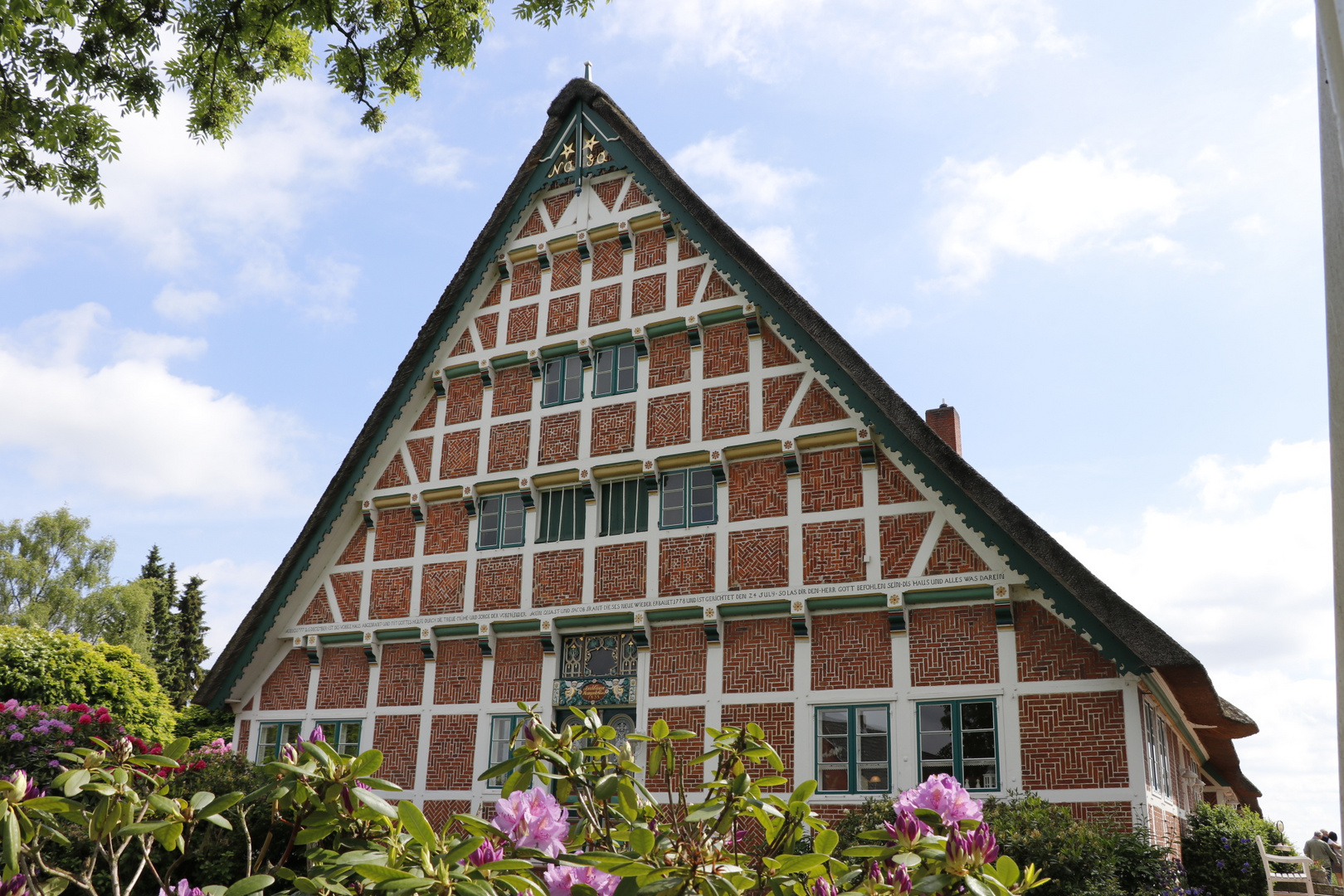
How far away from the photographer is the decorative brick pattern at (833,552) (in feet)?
44.4

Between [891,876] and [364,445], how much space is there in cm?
1647

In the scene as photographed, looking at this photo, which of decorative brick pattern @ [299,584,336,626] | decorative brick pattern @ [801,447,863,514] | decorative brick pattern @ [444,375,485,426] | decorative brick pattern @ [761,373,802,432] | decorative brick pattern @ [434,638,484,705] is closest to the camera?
decorative brick pattern @ [801,447,863,514]

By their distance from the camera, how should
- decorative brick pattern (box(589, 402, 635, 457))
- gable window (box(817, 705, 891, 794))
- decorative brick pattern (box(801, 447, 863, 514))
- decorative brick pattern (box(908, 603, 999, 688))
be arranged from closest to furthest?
decorative brick pattern (box(908, 603, 999, 688)) → gable window (box(817, 705, 891, 794)) → decorative brick pattern (box(801, 447, 863, 514)) → decorative brick pattern (box(589, 402, 635, 457))

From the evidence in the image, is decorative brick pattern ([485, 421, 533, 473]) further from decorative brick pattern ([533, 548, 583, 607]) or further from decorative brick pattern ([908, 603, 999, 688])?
decorative brick pattern ([908, 603, 999, 688])

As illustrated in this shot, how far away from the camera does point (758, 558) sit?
1411 centimetres

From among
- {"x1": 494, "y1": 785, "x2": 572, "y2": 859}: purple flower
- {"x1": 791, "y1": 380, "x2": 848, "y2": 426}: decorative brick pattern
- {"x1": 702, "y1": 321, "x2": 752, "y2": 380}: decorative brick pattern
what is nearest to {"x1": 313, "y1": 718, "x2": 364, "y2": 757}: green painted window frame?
{"x1": 702, "y1": 321, "x2": 752, "y2": 380}: decorative brick pattern

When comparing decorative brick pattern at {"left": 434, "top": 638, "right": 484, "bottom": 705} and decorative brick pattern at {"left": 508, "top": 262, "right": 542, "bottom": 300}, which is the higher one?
decorative brick pattern at {"left": 508, "top": 262, "right": 542, "bottom": 300}

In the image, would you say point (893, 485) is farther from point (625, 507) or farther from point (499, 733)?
point (499, 733)

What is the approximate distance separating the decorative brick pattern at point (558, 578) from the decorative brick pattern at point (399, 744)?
9.74ft

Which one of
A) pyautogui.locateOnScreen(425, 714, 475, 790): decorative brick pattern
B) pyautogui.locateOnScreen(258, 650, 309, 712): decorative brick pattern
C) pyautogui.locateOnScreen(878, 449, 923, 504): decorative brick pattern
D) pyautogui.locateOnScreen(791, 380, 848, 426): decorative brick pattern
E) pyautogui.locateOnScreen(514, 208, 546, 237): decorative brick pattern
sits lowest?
pyautogui.locateOnScreen(425, 714, 475, 790): decorative brick pattern

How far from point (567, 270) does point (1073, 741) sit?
11105mm

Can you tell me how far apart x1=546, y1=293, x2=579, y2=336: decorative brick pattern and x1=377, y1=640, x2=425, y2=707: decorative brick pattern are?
5.83 m

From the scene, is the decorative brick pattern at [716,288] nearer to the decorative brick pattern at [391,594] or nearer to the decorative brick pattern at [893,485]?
the decorative brick pattern at [893,485]

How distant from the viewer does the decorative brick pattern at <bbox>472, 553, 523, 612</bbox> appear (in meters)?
15.8
